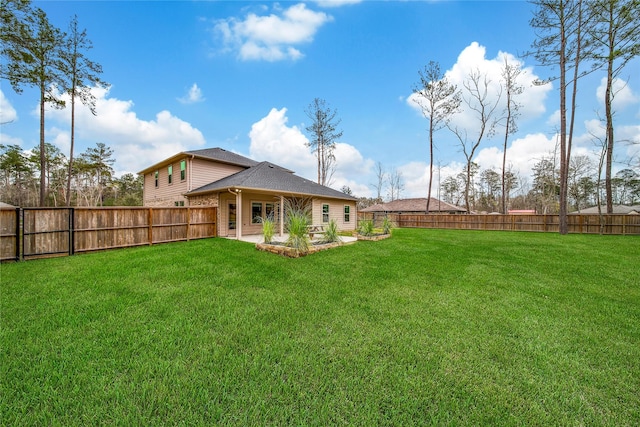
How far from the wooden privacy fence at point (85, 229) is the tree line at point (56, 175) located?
23371 millimetres

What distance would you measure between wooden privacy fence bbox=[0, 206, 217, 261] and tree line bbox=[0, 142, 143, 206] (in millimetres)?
23371

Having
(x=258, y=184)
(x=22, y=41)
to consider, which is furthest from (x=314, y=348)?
(x=22, y=41)

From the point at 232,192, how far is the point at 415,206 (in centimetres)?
2640

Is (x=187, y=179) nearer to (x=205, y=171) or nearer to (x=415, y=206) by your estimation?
(x=205, y=171)

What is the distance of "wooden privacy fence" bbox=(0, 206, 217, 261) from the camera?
6.05m

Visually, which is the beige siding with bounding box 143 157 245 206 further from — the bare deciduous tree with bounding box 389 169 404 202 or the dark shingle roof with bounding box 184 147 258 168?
the bare deciduous tree with bounding box 389 169 404 202

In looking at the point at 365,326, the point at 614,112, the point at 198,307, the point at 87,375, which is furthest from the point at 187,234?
the point at 614,112

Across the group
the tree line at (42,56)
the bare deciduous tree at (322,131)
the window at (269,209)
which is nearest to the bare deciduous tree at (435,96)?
the bare deciduous tree at (322,131)

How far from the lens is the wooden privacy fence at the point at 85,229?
605 cm

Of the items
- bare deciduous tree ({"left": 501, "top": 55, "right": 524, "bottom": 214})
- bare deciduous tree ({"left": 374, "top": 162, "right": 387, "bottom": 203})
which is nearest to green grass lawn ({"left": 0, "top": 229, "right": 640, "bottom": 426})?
bare deciduous tree ({"left": 501, "top": 55, "right": 524, "bottom": 214})

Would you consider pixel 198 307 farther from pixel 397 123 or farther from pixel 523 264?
pixel 397 123

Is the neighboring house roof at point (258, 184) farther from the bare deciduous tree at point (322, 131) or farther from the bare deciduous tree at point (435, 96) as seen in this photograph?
the bare deciduous tree at point (435, 96)

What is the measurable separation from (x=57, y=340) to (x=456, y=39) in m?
15.9

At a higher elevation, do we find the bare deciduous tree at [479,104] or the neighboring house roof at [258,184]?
the bare deciduous tree at [479,104]
